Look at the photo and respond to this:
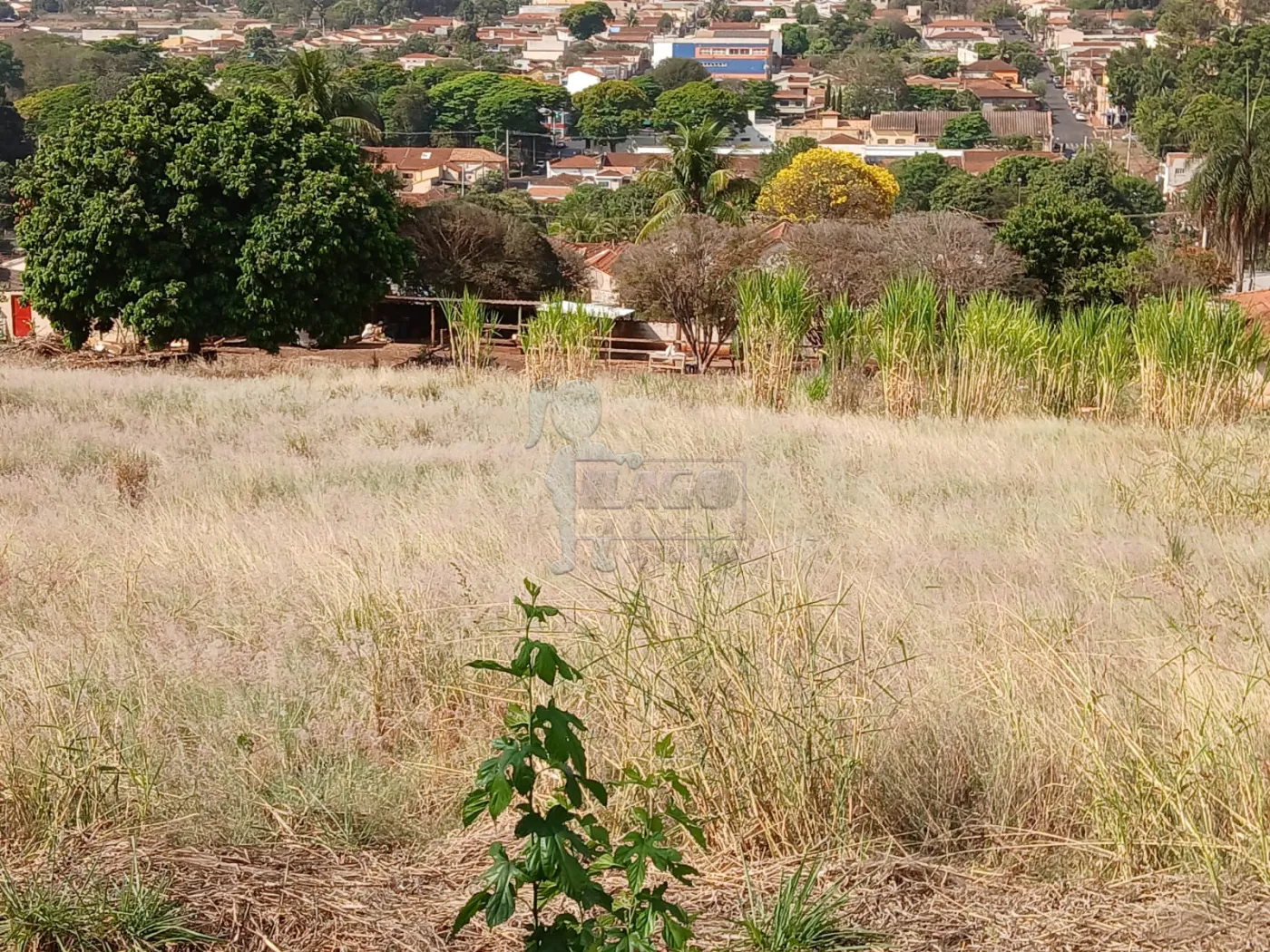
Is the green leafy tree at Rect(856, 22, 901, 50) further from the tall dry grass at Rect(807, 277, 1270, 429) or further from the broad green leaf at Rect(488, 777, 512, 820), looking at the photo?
the broad green leaf at Rect(488, 777, 512, 820)

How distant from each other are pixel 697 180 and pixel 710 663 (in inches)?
1262

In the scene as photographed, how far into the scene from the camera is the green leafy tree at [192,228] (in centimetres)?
1909

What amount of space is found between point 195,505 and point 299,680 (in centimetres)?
280

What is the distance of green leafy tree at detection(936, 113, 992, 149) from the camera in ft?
322

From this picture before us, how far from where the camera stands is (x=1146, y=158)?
86.9 meters

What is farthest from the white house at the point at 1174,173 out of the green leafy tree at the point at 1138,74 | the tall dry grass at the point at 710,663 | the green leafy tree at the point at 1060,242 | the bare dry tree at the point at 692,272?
the tall dry grass at the point at 710,663

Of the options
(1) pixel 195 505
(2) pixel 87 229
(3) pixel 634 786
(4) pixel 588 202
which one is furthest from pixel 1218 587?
(4) pixel 588 202

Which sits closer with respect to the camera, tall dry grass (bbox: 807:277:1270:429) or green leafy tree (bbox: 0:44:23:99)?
tall dry grass (bbox: 807:277:1270:429)

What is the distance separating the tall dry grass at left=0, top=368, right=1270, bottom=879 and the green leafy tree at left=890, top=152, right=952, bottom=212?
60113mm

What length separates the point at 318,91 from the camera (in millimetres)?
27969

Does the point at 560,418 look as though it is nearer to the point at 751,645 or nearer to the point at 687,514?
the point at 687,514

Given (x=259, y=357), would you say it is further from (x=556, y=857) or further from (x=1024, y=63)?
(x=1024, y=63)

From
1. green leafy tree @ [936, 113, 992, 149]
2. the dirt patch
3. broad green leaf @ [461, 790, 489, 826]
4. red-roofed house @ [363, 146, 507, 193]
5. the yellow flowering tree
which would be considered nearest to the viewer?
broad green leaf @ [461, 790, 489, 826]

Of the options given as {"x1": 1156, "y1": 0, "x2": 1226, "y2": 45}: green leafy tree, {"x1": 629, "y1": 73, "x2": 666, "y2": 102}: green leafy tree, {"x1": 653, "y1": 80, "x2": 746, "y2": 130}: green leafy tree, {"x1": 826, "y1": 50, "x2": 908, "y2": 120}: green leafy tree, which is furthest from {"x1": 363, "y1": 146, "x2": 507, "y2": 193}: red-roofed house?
{"x1": 1156, "y1": 0, "x2": 1226, "y2": 45}: green leafy tree
